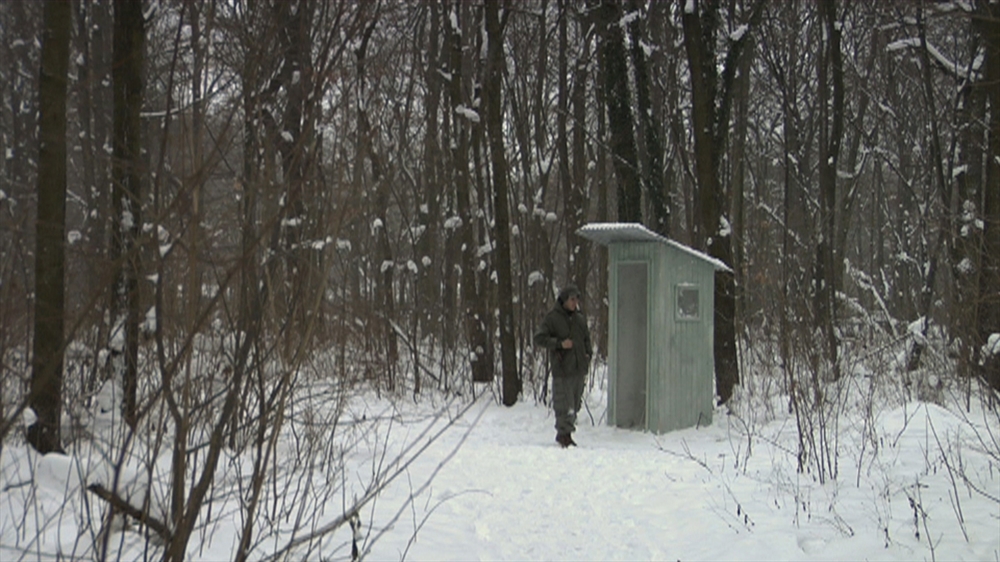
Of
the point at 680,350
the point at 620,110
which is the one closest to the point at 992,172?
the point at 680,350

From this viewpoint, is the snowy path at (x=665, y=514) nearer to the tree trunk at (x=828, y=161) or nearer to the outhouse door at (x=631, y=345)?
the outhouse door at (x=631, y=345)

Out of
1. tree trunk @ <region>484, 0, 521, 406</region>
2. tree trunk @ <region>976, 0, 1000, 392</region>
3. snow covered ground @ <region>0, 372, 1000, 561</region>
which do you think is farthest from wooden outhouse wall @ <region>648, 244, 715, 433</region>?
tree trunk @ <region>976, 0, 1000, 392</region>

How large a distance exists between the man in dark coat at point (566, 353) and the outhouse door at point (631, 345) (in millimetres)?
1082

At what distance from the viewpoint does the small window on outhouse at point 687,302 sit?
10.5m

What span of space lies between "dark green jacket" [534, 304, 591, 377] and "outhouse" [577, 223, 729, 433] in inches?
29.1

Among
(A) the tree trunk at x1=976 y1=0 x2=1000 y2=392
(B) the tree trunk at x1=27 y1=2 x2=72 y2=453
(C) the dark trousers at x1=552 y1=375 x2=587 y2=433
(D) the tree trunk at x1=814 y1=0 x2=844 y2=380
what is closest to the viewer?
(B) the tree trunk at x1=27 y1=2 x2=72 y2=453

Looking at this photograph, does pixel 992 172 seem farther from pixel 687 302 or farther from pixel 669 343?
pixel 669 343

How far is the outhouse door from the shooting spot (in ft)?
35.2

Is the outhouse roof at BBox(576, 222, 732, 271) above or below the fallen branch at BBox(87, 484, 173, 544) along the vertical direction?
above

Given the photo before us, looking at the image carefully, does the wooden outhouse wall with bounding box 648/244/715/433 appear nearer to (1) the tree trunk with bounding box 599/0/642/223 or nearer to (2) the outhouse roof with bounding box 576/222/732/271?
(2) the outhouse roof with bounding box 576/222/732/271

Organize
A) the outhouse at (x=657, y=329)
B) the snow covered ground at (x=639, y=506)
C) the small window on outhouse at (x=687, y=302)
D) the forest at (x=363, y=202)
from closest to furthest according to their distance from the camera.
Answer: the forest at (x=363, y=202) < the snow covered ground at (x=639, y=506) < the outhouse at (x=657, y=329) < the small window on outhouse at (x=687, y=302)

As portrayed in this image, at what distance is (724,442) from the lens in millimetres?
9523

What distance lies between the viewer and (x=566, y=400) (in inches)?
376

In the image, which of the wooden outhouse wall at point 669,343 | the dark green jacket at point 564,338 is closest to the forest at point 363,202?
the wooden outhouse wall at point 669,343
